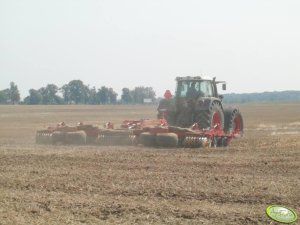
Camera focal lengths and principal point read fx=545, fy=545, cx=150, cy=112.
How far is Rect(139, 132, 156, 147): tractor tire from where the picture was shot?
51.9ft

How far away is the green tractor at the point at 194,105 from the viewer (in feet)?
57.6

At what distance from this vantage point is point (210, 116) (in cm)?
1745

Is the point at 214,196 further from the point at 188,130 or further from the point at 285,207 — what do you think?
the point at 188,130

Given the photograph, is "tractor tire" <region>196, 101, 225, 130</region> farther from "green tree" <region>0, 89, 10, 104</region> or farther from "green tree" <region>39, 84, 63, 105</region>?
"green tree" <region>0, 89, 10, 104</region>

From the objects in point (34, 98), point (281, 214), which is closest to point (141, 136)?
point (281, 214)

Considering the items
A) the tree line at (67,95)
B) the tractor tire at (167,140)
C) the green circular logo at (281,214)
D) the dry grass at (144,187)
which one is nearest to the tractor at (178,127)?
the tractor tire at (167,140)

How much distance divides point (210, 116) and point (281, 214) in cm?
1088

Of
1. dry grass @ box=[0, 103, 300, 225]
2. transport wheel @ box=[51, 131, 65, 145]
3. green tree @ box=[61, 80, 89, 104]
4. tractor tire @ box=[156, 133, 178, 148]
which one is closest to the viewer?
dry grass @ box=[0, 103, 300, 225]

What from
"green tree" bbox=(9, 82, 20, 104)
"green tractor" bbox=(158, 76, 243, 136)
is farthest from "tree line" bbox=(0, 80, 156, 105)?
"green tractor" bbox=(158, 76, 243, 136)

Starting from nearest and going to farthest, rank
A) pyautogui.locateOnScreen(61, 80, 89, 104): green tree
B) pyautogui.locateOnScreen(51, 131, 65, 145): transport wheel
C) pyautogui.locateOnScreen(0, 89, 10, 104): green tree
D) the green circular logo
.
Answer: the green circular logo
pyautogui.locateOnScreen(51, 131, 65, 145): transport wheel
pyautogui.locateOnScreen(0, 89, 10, 104): green tree
pyautogui.locateOnScreen(61, 80, 89, 104): green tree

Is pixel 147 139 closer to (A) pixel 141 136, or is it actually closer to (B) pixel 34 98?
(A) pixel 141 136

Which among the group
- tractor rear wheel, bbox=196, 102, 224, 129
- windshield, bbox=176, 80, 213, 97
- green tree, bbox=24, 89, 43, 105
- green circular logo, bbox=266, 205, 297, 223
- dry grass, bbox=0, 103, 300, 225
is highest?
green tree, bbox=24, 89, 43, 105

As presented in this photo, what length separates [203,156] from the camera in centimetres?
1301

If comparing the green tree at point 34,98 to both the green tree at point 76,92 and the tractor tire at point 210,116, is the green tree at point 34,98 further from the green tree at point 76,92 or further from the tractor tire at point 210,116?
the tractor tire at point 210,116
